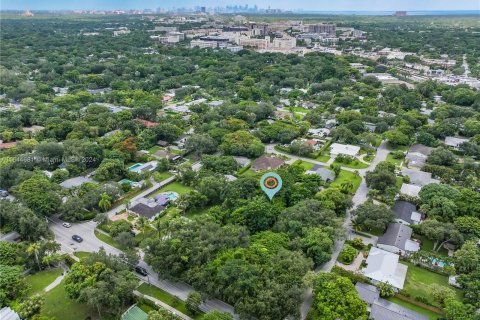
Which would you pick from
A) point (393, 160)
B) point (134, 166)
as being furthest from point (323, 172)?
point (134, 166)

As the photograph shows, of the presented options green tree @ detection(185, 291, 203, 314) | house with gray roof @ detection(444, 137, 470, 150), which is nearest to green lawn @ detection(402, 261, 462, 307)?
green tree @ detection(185, 291, 203, 314)

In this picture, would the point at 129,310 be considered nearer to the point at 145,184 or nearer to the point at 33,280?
the point at 33,280

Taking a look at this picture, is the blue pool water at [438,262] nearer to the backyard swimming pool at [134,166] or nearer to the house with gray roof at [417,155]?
the house with gray roof at [417,155]

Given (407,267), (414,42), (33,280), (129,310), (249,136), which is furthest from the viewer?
(414,42)

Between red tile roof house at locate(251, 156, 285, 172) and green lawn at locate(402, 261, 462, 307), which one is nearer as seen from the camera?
green lawn at locate(402, 261, 462, 307)

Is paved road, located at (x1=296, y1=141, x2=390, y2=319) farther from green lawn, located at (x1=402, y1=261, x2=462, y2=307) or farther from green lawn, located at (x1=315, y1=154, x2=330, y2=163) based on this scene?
green lawn, located at (x1=402, y1=261, x2=462, y2=307)

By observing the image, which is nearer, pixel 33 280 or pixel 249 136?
pixel 33 280

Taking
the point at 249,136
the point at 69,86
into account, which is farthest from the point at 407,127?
the point at 69,86

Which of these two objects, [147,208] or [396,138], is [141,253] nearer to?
[147,208]
